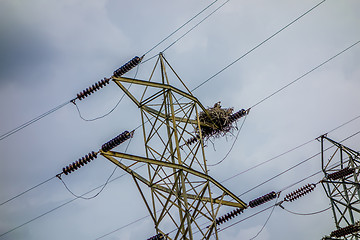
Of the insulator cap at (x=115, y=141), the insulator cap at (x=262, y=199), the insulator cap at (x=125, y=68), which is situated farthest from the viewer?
the insulator cap at (x=262, y=199)

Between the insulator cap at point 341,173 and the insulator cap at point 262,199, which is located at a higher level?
the insulator cap at point 341,173

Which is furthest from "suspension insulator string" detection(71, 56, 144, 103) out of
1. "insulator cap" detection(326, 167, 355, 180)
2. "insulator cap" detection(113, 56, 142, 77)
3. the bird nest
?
"insulator cap" detection(326, 167, 355, 180)

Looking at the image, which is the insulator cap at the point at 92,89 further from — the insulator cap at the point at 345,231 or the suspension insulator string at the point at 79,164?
the insulator cap at the point at 345,231

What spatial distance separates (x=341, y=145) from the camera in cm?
1905

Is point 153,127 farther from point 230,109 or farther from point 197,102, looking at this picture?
point 230,109

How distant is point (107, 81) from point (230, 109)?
467 cm

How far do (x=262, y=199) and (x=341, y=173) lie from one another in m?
3.14

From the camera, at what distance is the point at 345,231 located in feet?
55.7

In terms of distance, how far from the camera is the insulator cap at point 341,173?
18406 mm

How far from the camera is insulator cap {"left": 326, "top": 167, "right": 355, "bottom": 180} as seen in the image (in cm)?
1841

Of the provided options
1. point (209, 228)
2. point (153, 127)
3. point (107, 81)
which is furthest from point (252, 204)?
point (107, 81)

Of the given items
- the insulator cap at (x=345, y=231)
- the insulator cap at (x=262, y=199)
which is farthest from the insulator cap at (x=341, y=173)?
the insulator cap at (x=262, y=199)

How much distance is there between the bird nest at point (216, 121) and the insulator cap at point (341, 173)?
3.65 meters

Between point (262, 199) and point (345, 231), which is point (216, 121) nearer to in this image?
point (262, 199)
